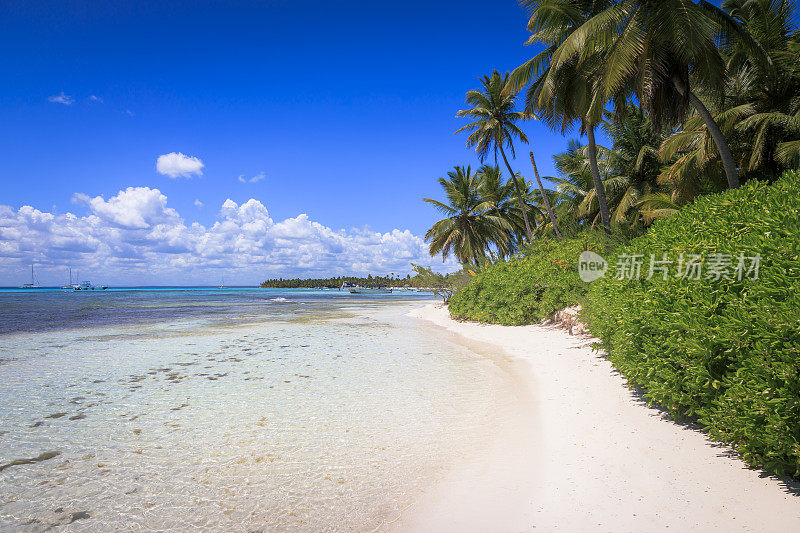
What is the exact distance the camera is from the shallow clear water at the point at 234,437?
10.2 feet

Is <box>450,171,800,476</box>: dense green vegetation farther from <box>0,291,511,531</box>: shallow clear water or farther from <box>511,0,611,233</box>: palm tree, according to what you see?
<box>511,0,611,233</box>: palm tree

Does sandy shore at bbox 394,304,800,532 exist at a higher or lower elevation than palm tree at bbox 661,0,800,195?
lower

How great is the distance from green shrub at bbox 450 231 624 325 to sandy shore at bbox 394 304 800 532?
25.8 feet

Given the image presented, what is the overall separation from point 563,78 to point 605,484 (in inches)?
654

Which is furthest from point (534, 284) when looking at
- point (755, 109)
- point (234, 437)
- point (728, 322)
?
point (234, 437)

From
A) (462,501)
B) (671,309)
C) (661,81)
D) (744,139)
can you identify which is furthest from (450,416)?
(744,139)

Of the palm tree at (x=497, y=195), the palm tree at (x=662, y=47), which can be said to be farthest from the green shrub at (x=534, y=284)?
the palm tree at (x=497, y=195)

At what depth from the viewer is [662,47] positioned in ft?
38.2

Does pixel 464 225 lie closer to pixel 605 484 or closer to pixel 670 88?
pixel 670 88

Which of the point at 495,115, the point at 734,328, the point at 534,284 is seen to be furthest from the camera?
the point at 495,115

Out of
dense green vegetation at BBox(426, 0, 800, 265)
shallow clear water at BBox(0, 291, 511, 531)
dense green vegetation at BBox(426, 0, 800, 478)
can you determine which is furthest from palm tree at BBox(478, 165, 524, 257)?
shallow clear water at BBox(0, 291, 511, 531)

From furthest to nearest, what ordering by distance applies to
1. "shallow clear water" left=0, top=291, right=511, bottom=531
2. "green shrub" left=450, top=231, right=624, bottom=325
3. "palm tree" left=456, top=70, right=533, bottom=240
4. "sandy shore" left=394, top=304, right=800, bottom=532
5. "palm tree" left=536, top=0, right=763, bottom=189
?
"palm tree" left=456, top=70, right=533, bottom=240 → "green shrub" left=450, top=231, right=624, bottom=325 → "palm tree" left=536, top=0, right=763, bottom=189 → "shallow clear water" left=0, top=291, right=511, bottom=531 → "sandy shore" left=394, top=304, right=800, bottom=532

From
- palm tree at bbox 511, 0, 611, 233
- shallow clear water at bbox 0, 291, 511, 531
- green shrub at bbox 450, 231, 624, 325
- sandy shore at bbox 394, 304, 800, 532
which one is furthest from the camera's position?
palm tree at bbox 511, 0, 611, 233

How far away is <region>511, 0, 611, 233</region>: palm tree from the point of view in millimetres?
14977
